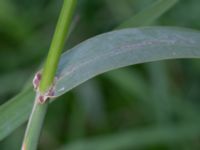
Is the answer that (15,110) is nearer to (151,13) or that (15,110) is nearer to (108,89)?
(151,13)

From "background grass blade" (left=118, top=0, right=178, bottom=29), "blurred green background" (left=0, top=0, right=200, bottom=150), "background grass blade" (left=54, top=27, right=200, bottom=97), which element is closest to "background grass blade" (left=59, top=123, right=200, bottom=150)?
"blurred green background" (left=0, top=0, right=200, bottom=150)

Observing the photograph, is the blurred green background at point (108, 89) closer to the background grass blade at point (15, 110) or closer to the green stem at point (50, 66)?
the background grass blade at point (15, 110)

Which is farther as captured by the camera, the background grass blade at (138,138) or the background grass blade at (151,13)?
the background grass blade at (138,138)

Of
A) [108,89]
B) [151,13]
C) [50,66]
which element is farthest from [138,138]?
[50,66]

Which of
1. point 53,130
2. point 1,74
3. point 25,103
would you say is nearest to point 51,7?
point 1,74

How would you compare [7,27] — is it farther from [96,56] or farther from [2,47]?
[96,56]

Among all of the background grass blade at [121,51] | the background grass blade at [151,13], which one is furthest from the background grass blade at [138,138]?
the background grass blade at [121,51]
